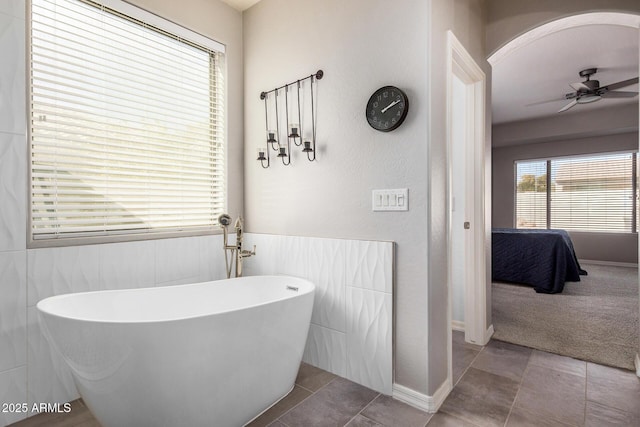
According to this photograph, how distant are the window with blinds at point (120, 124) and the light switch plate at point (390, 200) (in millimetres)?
1286

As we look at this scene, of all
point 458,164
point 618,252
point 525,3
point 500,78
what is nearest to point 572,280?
point 618,252

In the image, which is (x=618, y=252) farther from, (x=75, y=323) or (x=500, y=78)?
(x=75, y=323)

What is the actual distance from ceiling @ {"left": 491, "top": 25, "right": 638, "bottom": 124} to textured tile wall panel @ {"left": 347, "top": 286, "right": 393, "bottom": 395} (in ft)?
8.83

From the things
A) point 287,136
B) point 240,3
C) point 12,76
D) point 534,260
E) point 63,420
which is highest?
point 240,3

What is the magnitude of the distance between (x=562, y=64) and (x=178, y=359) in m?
Answer: 4.95

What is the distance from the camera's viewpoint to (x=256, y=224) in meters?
2.62

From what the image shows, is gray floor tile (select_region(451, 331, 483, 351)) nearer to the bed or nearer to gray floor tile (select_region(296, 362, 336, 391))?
gray floor tile (select_region(296, 362, 336, 391))

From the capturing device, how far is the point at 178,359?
128 cm

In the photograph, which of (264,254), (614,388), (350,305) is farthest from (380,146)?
(614,388)

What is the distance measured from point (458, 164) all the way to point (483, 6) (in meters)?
1.16

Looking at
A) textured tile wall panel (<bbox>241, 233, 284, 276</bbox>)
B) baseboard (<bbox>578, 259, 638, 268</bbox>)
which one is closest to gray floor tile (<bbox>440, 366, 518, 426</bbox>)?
textured tile wall panel (<bbox>241, 233, 284, 276</bbox>)

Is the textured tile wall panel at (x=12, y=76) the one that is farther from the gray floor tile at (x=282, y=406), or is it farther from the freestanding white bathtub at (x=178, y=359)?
the gray floor tile at (x=282, y=406)

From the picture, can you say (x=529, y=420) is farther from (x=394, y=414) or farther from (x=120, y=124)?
(x=120, y=124)

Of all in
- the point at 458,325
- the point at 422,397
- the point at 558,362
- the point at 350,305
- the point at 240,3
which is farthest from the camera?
the point at 458,325
